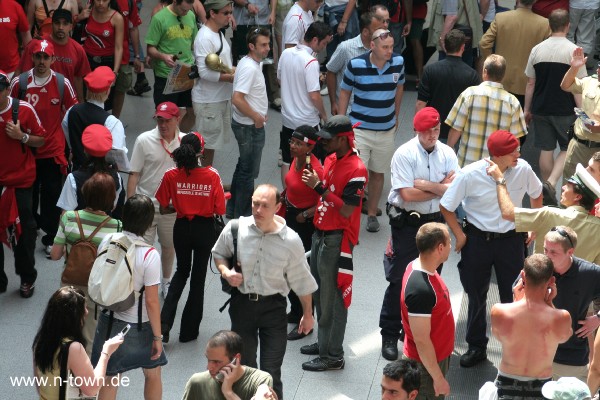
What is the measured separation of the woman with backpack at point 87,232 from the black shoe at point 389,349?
2.17 m

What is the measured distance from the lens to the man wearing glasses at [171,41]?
9.95 metres

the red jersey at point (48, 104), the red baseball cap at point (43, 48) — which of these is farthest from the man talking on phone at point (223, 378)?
the red baseball cap at point (43, 48)

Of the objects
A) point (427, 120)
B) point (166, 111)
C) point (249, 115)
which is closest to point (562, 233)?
point (427, 120)

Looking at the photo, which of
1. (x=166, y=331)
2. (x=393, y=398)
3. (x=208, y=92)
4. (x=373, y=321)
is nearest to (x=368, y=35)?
(x=208, y=92)

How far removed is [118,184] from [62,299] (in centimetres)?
214

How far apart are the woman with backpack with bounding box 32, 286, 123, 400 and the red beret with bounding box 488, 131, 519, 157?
3.04m

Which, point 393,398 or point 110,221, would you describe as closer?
point 393,398

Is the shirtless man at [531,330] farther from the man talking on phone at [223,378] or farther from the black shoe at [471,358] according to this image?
the black shoe at [471,358]

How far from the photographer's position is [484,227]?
7012 mm

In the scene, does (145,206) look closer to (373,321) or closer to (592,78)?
(373,321)

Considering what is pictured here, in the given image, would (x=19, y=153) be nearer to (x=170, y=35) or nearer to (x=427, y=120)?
(x=170, y=35)

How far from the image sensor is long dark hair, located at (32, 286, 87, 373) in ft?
17.1

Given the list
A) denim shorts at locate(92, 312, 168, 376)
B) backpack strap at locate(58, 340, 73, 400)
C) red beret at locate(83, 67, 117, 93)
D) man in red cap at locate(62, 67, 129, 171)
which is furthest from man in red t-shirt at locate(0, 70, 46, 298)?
backpack strap at locate(58, 340, 73, 400)

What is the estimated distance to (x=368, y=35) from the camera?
31.2 feet
